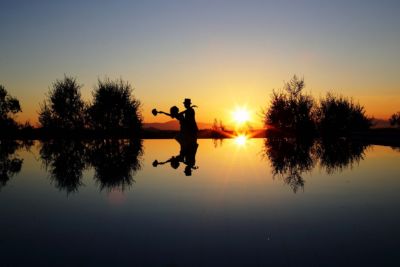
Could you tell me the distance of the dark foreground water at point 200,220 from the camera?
170 inches

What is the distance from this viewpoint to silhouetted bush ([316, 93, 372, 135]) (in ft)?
161

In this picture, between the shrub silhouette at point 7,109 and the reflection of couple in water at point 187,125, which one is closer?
the reflection of couple in water at point 187,125

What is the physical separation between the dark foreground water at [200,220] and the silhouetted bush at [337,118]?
3904 centimetres

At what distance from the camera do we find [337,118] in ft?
167

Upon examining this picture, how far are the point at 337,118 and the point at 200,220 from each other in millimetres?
47932

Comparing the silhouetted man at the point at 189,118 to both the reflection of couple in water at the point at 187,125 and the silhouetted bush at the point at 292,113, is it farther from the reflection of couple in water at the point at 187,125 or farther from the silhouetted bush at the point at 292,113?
the silhouetted bush at the point at 292,113

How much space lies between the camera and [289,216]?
247 inches

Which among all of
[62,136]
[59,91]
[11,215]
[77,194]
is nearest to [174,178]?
[77,194]

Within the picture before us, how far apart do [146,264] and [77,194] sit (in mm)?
4851

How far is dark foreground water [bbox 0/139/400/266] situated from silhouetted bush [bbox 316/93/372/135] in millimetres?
39044

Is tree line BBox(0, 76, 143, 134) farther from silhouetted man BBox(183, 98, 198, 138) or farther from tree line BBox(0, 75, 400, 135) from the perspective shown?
silhouetted man BBox(183, 98, 198, 138)

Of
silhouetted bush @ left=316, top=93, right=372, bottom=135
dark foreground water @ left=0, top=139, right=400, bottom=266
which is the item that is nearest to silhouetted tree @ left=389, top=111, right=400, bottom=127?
silhouetted bush @ left=316, top=93, right=372, bottom=135

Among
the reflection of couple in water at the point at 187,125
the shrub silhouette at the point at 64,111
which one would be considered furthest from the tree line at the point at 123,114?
the reflection of couple in water at the point at 187,125

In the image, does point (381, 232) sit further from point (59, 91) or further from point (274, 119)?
point (59, 91)
